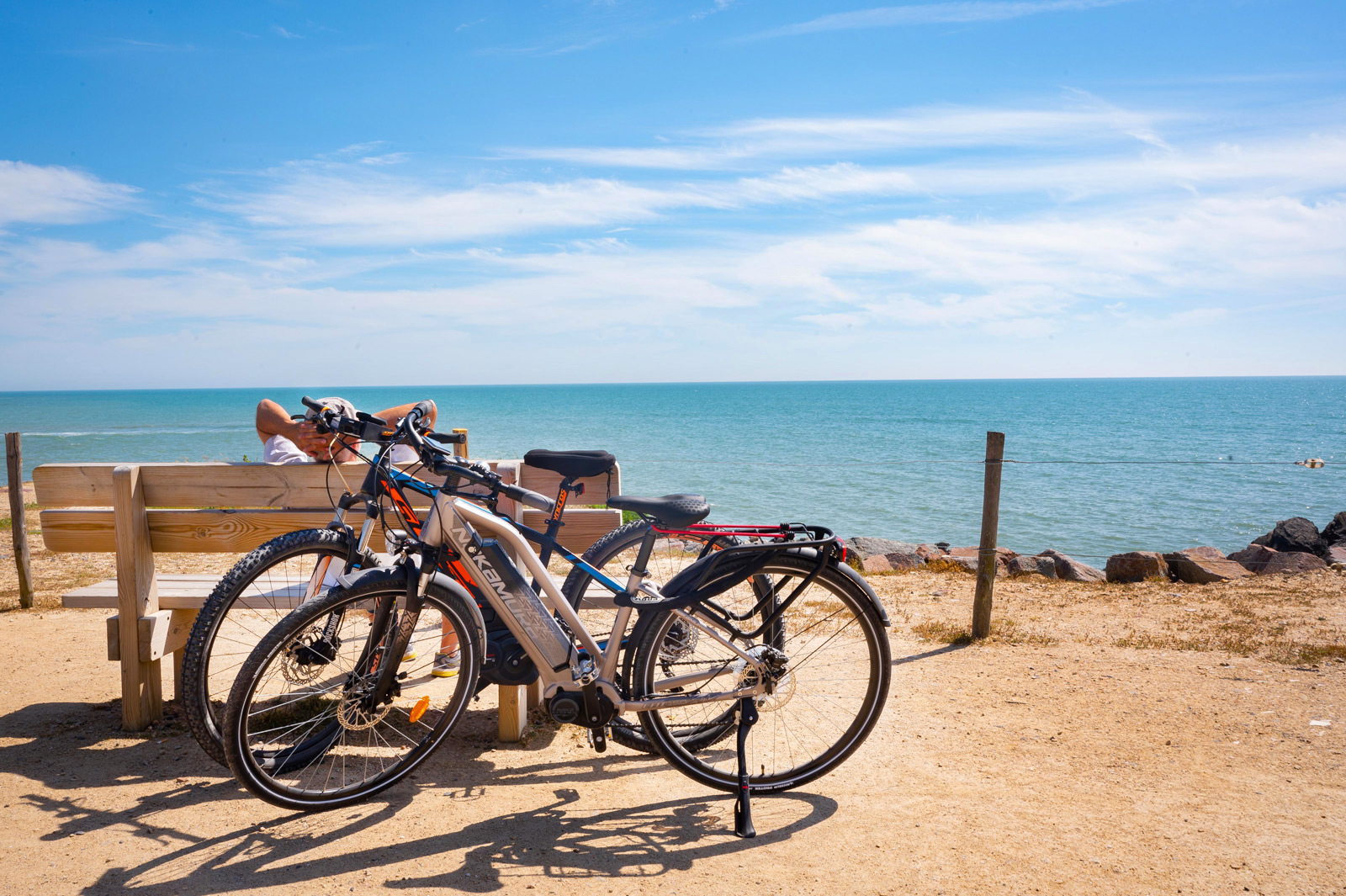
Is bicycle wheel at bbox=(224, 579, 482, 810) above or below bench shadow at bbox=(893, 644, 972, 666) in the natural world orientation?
above

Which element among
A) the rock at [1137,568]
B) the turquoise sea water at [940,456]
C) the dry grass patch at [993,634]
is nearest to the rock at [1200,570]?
the rock at [1137,568]

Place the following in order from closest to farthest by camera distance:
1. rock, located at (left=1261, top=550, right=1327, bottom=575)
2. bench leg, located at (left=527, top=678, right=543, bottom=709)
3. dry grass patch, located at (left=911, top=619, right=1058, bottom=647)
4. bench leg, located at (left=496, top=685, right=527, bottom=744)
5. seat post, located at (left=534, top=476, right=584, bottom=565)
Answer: seat post, located at (left=534, top=476, right=584, bottom=565) → bench leg, located at (left=496, top=685, right=527, bottom=744) → bench leg, located at (left=527, top=678, right=543, bottom=709) → dry grass patch, located at (left=911, top=619, right=1058, bottom=647) → rock, located at (left=1261, top=550, right=1327, bottom=575)

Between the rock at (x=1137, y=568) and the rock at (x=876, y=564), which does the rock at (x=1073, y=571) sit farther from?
the rock at (x=876, y=564)

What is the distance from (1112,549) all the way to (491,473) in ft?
52.7

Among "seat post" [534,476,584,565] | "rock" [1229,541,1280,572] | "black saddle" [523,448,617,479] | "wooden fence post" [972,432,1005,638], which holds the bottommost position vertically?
"rock" [1229,541,1280,572]

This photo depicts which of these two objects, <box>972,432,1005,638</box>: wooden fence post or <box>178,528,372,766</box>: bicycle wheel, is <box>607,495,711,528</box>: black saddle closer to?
<box>178,528,372,766</box>: bicycle wheel

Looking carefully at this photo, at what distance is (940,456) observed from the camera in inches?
1613

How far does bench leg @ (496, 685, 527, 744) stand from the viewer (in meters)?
3.82

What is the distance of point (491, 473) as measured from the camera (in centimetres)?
317

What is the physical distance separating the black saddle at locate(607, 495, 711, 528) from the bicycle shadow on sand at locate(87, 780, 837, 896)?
1.14 m

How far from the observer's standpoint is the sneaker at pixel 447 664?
13.8ft

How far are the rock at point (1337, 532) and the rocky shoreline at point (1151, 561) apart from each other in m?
0.05

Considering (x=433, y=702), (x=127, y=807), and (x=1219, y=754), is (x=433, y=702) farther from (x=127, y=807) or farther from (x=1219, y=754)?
(x=1219, y=754)

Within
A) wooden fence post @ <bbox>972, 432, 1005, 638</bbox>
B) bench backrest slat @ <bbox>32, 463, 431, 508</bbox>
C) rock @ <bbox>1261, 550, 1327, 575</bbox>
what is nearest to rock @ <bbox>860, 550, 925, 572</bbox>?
rock @ <bbox>1261, 550, 1327, 575</bbox>
